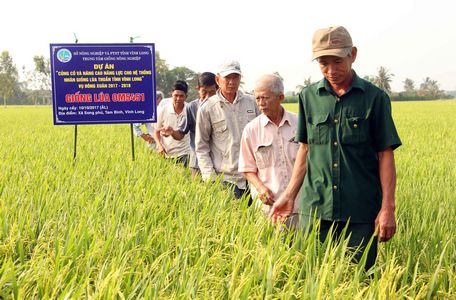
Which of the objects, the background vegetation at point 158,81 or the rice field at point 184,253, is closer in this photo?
the rice field at point 184,253

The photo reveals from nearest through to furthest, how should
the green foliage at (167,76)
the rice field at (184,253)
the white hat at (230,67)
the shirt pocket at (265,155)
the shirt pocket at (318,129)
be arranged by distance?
the rice field at (184,253), the shirt pocket at (318,129), the shirt pocket at (265,155), the white hat at (230,67), the green foliage at (167,76)

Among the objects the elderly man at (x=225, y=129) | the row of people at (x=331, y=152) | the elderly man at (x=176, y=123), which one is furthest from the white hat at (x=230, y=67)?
the elderly man at (x=176, y=123)

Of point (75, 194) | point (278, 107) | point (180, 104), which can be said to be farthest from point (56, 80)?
point (278, 107)

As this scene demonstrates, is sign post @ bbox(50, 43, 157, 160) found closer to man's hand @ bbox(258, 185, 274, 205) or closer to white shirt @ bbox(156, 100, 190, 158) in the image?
white shirt @ bbox(156, 100, 190, 158)

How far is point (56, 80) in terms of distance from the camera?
16.8 feet

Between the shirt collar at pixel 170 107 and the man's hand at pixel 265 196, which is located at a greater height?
the shirt collar at pixel 170 107

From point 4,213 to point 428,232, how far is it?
7.67ft

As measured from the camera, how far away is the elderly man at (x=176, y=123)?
202 inches

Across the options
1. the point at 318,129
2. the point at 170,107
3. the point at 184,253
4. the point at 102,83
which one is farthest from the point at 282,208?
the point at 102,83

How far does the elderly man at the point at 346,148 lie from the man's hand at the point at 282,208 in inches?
5.0

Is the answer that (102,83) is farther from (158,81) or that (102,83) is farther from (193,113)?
(158,81)

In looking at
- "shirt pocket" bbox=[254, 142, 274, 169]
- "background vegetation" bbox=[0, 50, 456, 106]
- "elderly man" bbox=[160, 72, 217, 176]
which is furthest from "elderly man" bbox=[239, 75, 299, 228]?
"background vegetation" bbox=[0, 50, 456, 106]

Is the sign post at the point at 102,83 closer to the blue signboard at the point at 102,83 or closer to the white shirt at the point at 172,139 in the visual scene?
the blue signboard at the point at 102,83

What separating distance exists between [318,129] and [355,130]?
0.62ft
